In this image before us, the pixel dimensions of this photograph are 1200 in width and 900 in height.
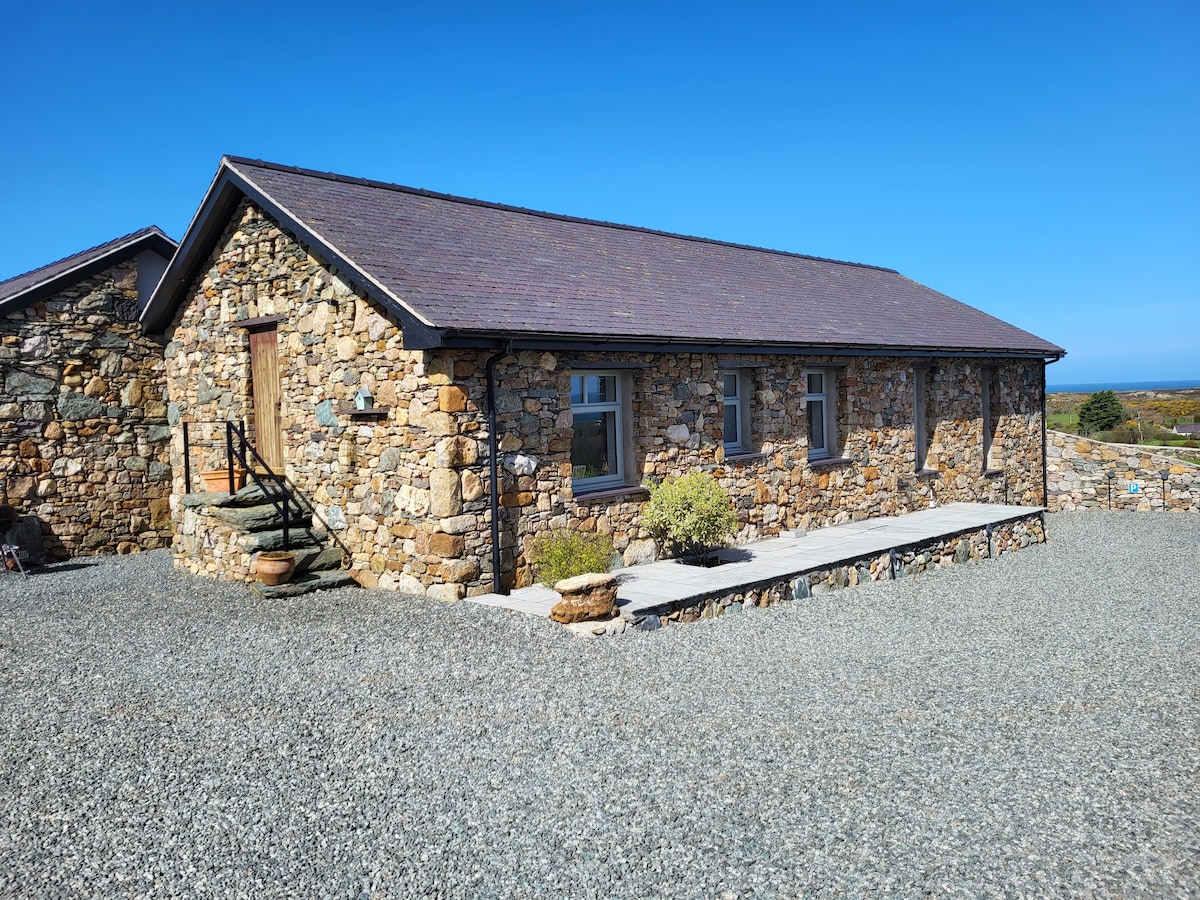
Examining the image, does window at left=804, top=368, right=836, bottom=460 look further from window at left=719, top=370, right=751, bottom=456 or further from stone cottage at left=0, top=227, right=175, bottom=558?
stone cottage at left=0, top=227, right=175, bottom=558

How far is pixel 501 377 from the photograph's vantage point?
908 cm

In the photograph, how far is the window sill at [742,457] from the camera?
38.3 ft

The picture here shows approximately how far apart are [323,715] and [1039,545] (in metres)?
12.1

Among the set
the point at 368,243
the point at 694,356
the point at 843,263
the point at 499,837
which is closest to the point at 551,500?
the point at 694,356

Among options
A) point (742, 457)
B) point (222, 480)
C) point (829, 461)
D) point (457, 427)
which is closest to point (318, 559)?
point (222, 480)

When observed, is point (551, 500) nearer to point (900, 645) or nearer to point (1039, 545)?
point (900, 645)

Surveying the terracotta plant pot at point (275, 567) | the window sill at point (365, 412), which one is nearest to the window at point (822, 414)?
the window sill at point (365, 412)

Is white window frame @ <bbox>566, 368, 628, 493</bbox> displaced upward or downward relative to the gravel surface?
upward

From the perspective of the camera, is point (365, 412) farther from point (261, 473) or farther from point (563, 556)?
point (261, 473)

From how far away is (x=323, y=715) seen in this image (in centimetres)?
588

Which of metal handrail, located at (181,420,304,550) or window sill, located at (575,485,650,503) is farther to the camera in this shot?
metal handrail, located at (181,420,304,550)

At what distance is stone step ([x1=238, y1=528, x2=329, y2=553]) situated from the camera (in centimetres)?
991

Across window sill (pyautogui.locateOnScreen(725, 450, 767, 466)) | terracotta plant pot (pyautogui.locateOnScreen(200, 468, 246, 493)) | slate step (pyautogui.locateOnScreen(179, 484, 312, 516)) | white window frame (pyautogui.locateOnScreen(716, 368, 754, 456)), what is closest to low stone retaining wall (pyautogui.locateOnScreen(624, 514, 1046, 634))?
window sill (pyautogui.locateOnScreen(725, 450, 767, 466))

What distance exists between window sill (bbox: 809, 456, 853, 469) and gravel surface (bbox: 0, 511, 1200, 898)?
13.7ft
